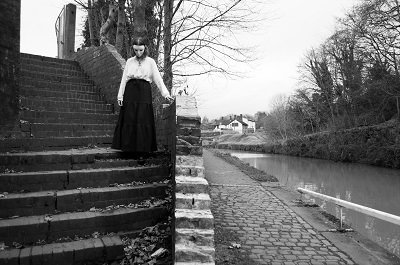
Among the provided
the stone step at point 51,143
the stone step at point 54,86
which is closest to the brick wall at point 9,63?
the stone step at point 51,143

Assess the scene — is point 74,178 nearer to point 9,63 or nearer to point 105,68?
point 9,63

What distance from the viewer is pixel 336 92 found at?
118 ft

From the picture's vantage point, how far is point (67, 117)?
617 centimetres

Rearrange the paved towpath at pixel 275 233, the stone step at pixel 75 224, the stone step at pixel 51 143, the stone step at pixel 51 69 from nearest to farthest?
the stone step at pixel 75 224, the paved towpath at pixel 275 233, the stone step at pixel 51 143, the stone step at pixel 51 69

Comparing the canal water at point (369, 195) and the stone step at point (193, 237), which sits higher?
the stone step at point (193, 237)

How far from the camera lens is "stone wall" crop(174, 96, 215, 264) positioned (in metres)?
3.12

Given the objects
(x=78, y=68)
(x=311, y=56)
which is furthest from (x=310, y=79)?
(x=78, y=68)

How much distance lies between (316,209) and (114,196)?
4800mm

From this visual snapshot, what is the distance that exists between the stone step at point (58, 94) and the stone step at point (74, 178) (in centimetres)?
318

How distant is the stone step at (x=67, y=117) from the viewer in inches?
223

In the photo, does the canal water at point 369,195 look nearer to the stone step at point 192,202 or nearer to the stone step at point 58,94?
the stone step at point 192,202

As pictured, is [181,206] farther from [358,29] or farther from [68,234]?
[358,29]

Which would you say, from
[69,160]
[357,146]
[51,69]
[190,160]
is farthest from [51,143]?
[357,146]

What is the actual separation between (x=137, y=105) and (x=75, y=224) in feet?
6.58
